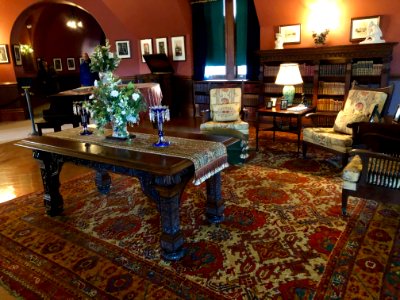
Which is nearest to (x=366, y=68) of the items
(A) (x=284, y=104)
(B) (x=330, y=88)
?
(B) (x=330, y=88)

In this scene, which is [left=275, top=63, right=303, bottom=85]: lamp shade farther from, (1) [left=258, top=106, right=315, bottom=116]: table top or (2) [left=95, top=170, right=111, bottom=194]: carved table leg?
(2) [left=95, top=170, right=111, bottom=194]: carved table leg

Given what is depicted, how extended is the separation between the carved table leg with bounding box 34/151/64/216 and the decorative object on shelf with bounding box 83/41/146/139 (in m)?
0.63

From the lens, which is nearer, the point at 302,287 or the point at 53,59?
the point at 302,287

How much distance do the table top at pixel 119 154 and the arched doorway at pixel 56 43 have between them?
8.76 metres

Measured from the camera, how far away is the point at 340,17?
5.82 m

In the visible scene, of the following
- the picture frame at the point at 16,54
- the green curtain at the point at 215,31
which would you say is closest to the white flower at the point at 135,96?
the green curtain at the point at 215,31

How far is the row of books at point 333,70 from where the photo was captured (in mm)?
5812

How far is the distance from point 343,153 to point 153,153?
2.54 metres

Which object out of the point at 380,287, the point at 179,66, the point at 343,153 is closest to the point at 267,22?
the point at 179,66

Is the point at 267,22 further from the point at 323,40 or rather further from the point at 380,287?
the point at 380,287

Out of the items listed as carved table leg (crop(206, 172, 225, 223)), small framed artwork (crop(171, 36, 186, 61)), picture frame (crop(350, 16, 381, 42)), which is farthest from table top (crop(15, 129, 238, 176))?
small framed artwork (crop(171, 36, 186, 61))

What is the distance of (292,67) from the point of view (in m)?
5.03

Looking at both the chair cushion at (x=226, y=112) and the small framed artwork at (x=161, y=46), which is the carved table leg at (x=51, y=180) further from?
the small framed artwork at (x=161, y=46)

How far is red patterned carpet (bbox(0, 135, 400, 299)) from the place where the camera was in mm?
2100
